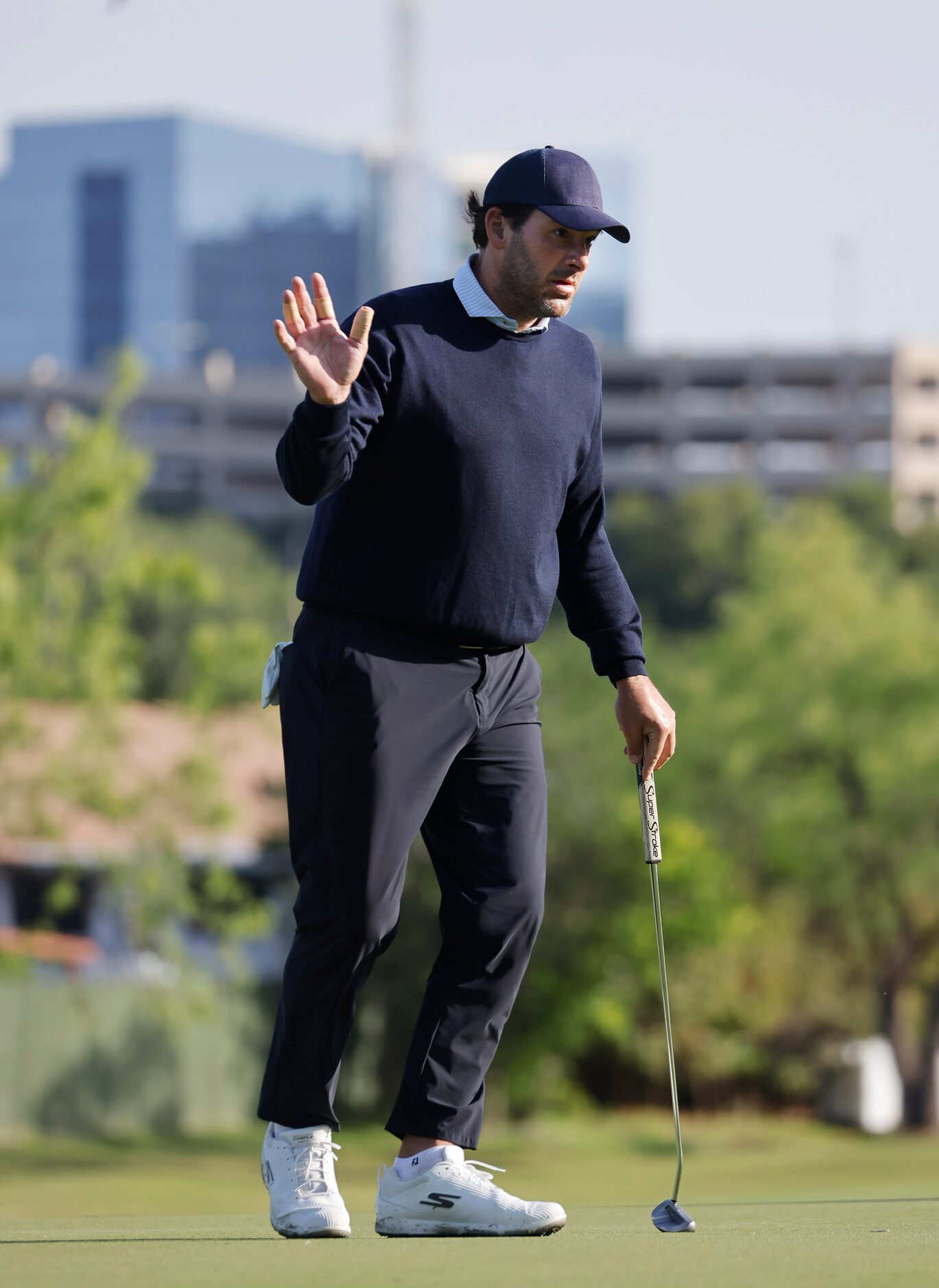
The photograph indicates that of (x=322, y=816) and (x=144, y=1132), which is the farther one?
(x=144, y=1132)

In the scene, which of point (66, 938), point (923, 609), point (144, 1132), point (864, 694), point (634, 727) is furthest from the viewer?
point (923, 609)

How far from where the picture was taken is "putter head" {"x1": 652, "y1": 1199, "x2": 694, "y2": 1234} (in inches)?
162

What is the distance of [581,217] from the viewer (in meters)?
4.23

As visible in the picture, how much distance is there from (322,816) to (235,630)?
20.5 meters

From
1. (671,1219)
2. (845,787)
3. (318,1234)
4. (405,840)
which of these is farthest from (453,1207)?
(845,787)

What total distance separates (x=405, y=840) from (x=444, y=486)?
0.70 meters

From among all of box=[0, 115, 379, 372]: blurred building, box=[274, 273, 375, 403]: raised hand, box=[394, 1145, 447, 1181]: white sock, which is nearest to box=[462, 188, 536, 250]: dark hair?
box=[274, 273, 375, 403]: raised hand


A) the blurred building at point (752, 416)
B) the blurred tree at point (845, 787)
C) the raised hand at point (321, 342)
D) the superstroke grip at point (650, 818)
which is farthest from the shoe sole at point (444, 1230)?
the blurred building at point (752, 416)

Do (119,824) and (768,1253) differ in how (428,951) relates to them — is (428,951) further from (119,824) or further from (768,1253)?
(768,1253)

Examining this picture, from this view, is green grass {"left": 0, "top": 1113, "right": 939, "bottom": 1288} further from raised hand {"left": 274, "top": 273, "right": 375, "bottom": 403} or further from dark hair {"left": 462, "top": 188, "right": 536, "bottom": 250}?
dark hair {"left": 462, "top": 188, "right": 536, "bottom": 250}

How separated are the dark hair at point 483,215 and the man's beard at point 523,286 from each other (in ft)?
0.13

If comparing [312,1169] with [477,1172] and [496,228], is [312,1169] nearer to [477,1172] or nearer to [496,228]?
[477,1172]

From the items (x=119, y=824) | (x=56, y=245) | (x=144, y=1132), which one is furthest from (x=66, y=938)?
(x=56, y=245)

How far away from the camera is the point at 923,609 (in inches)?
1619
